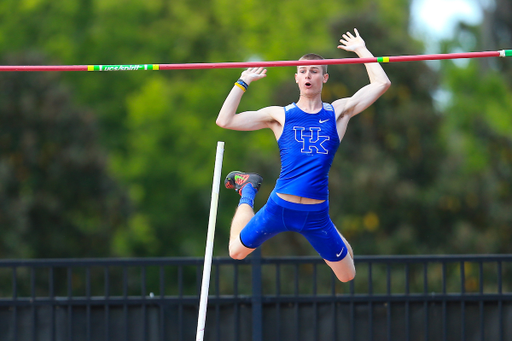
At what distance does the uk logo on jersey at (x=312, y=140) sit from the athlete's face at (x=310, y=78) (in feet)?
0.96

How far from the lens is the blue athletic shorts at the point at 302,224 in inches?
184

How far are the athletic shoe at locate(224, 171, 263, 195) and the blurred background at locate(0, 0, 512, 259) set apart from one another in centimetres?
598

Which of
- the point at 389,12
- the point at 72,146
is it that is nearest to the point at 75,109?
the point at 72,146

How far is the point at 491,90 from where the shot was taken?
66.1ft

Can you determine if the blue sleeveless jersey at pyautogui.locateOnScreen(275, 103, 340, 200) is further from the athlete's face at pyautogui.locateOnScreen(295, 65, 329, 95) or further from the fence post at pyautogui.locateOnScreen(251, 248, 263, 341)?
the fence post at pyautogui.locateOnScreen(251, 248, 263, 341)

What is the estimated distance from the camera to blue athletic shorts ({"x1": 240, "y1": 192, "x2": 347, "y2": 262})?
4672 millimetres

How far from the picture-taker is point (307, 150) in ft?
15.3

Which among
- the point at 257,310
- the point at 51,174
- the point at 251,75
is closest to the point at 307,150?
the point at 251,75

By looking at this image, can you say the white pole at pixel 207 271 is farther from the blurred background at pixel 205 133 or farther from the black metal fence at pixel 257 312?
the blurred background at pixel 205 133

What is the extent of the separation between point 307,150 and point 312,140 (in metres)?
0.08

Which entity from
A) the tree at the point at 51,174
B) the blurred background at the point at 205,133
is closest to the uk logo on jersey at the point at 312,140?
the blurred background at the point at 205,133

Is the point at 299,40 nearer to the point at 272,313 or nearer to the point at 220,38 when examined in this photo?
the point at 220,38

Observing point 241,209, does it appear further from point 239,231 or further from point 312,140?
point 312,140

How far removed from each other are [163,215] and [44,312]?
14620 millimetres
